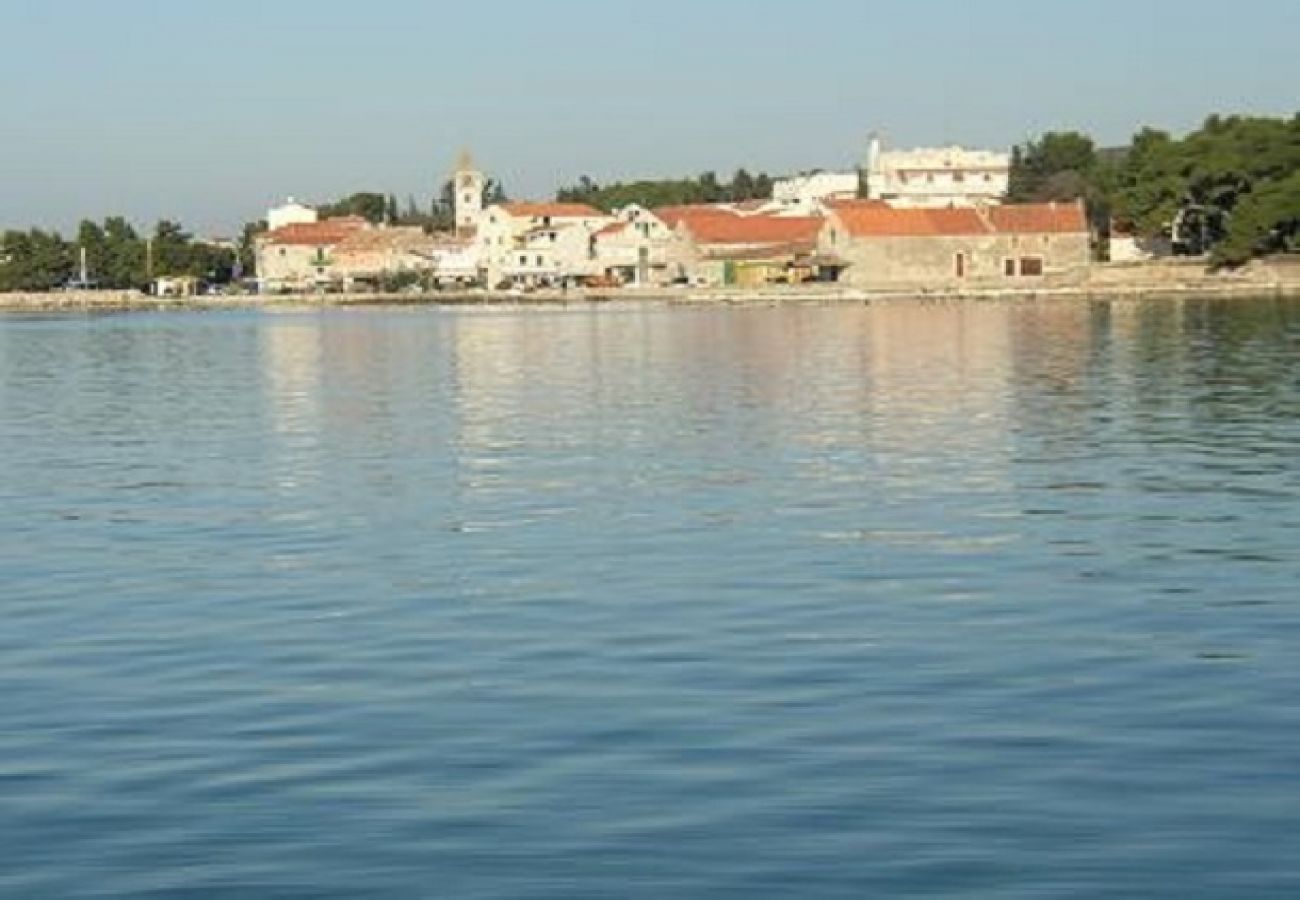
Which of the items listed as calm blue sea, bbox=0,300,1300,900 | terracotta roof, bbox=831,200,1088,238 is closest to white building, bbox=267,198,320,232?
terracotta roof, bbox=831,200,1088,238

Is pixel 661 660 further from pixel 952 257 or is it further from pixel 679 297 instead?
pixel 679 297

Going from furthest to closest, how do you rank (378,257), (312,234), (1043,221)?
(312,234) → (378,257) → (1043,221)

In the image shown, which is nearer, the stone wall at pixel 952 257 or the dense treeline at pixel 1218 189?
the dense treeline at pixel 1218 189

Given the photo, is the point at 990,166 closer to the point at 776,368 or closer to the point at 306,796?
the point at 776,368

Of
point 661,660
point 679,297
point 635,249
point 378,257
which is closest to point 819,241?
point 679,297

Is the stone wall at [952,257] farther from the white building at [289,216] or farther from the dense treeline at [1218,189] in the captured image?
the white building at [289,216]

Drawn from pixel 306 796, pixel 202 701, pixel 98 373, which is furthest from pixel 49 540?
pixel 98 373

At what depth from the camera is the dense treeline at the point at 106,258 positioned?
155 meters

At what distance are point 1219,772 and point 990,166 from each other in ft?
465

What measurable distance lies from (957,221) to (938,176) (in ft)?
135

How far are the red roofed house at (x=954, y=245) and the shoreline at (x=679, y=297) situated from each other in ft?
5.57

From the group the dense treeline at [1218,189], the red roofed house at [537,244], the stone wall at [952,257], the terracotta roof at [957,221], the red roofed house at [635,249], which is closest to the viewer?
the dense treeline at [1218,189]

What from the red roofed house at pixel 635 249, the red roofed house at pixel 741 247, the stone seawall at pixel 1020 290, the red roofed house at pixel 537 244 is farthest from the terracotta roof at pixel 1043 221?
the red roofed house at pixel 537 244

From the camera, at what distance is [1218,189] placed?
96062 millimetres
